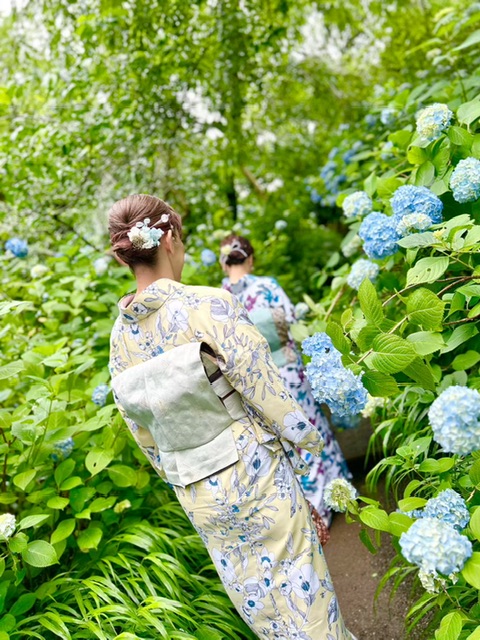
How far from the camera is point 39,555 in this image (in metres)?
1.65

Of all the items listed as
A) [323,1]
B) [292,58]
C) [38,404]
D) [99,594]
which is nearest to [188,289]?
[38,404]

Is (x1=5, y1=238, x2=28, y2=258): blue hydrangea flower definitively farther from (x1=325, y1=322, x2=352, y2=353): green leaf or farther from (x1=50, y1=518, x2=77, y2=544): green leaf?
(x1=325, y1=322, x2=352, y2=353): green leaf

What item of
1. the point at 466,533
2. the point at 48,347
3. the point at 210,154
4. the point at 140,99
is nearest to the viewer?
the point at 466,533

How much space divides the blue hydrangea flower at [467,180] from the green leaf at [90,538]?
159 centimetres

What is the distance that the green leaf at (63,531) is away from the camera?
1.81 meters

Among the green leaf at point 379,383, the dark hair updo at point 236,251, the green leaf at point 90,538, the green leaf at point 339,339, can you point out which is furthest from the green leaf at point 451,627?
the dark hair updo at point 236,251

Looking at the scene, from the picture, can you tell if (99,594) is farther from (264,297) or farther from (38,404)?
(264,297)

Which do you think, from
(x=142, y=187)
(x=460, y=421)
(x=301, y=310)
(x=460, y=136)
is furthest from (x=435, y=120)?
(x=142, y=187)

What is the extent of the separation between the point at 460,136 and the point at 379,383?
0.86 meters

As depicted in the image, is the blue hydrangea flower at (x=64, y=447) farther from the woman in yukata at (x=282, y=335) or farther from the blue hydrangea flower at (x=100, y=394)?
the woman in yukata at (x=282, y=335)

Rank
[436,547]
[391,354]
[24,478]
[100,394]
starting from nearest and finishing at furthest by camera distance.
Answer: [436,547]
[391,354]
[24,478]
[100,394]

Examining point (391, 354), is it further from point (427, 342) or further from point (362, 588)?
point (362, 588)

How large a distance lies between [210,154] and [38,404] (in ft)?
11.1

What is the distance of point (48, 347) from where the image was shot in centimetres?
229
